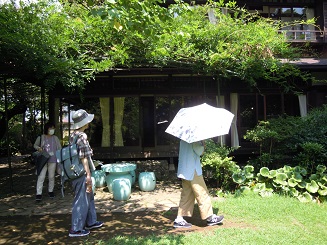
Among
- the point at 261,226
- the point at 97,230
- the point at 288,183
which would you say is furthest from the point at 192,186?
the point at 288,183

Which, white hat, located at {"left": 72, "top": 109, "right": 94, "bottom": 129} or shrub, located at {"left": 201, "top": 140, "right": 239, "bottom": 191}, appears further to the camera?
shrub, located at {"left": 201, "top": 140, "right": 239, "bottom": 191}

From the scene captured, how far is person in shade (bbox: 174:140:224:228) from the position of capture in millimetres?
4230

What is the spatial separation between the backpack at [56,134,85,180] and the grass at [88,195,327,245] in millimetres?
1018

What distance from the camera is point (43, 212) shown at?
5.25m

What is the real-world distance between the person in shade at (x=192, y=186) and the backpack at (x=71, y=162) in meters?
1.50

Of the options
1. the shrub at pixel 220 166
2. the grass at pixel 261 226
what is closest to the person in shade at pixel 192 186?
the grass at pixel 261 226

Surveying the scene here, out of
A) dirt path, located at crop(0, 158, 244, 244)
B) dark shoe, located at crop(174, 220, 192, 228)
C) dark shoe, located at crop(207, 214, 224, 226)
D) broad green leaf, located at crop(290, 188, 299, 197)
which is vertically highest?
broad green leaf, located at crop(290, 188, 299, 197)

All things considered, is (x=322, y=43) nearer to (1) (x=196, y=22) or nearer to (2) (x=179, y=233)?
(1) (x=196, y=22)

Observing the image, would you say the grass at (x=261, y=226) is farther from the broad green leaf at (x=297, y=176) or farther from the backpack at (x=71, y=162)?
the backpack at (x=71, y=162)

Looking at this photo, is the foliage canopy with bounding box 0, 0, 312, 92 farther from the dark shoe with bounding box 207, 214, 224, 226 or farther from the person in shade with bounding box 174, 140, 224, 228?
the dark shoe with bounding box 207, 214, 224, 226

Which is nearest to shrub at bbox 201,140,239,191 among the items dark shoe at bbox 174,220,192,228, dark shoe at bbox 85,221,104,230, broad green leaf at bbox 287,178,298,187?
broad green leaf at bbox 287,178,298,187

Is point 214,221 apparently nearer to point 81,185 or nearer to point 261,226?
point 261,226

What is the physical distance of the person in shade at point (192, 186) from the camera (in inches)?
167

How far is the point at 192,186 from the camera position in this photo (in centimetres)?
425
